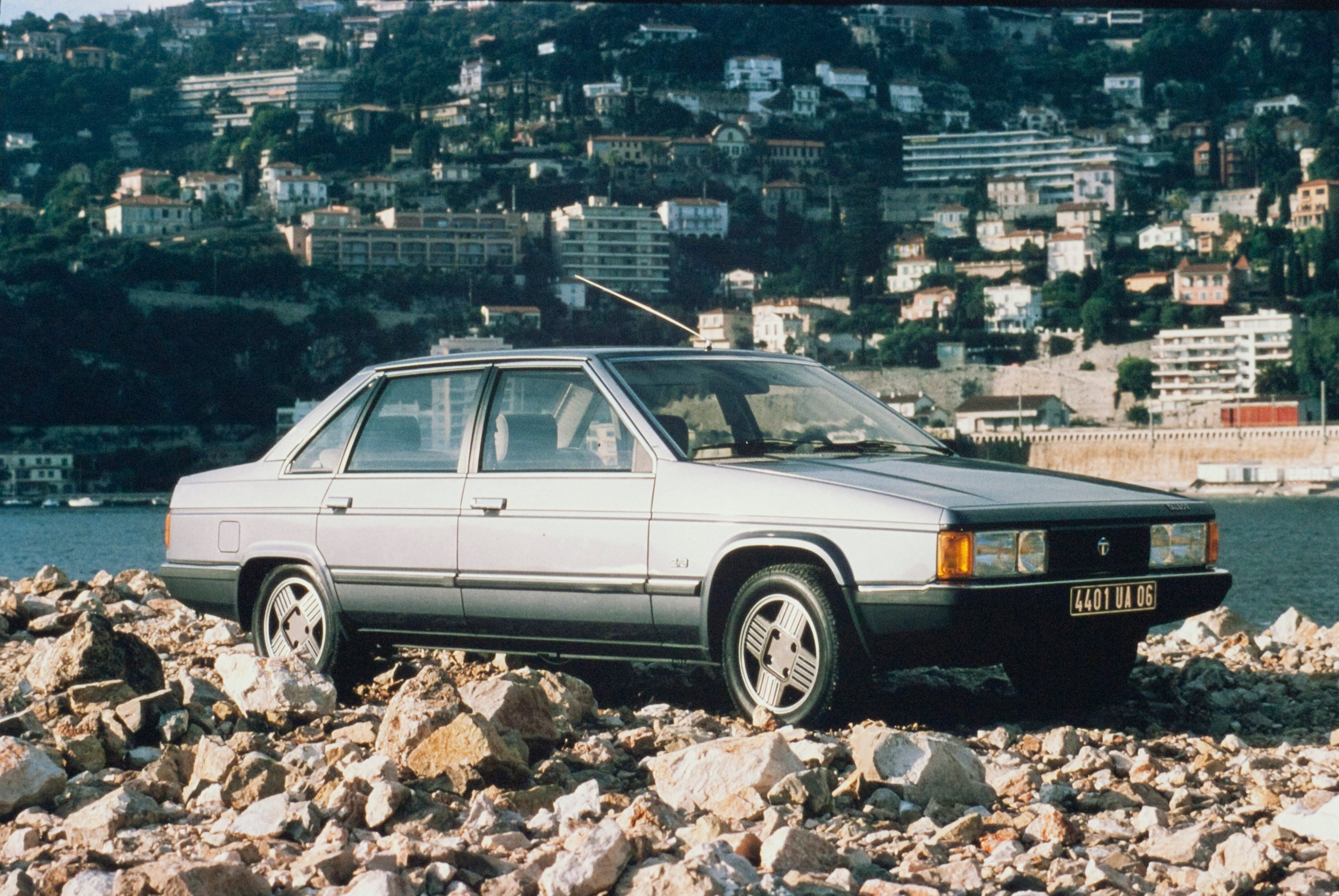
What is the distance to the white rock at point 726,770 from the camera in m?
4.08

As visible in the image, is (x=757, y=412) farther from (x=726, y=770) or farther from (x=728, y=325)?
(x=728, y=325)

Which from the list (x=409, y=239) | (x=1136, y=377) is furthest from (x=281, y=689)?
(x=409, y=239)

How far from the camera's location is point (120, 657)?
5.53m

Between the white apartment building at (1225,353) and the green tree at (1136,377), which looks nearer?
the white apartment building at (1225,353)

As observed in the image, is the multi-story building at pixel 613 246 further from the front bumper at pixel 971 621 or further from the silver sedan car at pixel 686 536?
the front bumper at pixel 971 621

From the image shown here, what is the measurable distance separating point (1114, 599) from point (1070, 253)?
15871 cm

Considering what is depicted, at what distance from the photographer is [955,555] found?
4.54m

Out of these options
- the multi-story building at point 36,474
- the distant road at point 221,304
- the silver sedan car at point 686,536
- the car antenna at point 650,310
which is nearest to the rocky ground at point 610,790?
the silver sedan car at point 686,536

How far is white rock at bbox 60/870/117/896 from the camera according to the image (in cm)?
348

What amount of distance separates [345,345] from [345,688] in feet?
446

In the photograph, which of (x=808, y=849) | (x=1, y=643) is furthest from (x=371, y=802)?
(x=1, y=643)

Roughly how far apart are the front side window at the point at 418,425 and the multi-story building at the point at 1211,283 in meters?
141

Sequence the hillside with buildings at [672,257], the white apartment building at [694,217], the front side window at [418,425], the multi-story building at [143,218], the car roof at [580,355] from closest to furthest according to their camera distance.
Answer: the car roof at [580,355]
the front side window at [418,425]
the hillside with buildings at [672,257]
the multi-story building at [143,218]
the white apartment building at [694,217]

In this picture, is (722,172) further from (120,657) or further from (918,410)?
(120,657)
